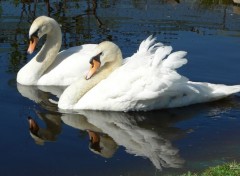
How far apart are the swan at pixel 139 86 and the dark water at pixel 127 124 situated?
0.16 metres

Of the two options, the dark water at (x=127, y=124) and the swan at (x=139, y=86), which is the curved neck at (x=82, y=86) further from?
the dark water at (x=127, y=124)

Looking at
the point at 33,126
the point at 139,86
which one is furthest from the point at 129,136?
the point at 33,126

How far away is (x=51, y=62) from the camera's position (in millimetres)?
11266

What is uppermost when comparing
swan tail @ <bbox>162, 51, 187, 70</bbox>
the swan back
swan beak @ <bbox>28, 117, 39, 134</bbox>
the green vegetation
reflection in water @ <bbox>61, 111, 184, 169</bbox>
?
swan tail @ <bbox>162, 51, 187, 70</bbox>

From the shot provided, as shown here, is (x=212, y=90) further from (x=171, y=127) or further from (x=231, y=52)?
(x=231, y=52)

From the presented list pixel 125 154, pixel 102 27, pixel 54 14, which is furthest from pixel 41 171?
pixel 54 14

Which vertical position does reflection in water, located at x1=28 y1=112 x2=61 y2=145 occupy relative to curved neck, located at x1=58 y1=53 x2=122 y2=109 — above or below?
below

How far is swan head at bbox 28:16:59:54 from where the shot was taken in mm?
10875

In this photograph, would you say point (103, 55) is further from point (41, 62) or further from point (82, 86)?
point (41, 62)

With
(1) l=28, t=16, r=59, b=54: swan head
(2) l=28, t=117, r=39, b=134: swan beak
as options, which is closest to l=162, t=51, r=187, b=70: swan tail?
(2) l=28, t=117, r=39, b=134: swan beak

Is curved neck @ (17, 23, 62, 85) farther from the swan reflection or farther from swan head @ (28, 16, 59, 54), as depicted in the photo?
the swan reflection

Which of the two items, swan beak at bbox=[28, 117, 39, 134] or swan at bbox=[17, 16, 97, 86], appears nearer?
swan beak at bbox=[28, 117, 39, 134]

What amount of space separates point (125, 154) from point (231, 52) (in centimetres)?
592

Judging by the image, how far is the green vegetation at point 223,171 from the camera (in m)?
6.47
